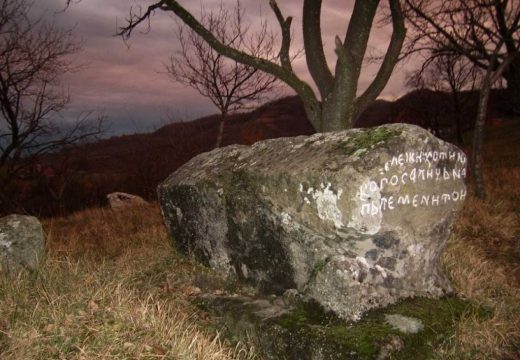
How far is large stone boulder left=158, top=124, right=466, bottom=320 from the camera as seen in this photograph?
3561 millimetres

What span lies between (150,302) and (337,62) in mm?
4428

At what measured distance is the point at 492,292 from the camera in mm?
4727

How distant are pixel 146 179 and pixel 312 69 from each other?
1516cm

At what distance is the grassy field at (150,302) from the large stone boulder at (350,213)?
640mm

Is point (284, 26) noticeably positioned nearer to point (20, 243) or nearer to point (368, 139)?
point (368, 139)

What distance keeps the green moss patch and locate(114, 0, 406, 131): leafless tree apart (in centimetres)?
346

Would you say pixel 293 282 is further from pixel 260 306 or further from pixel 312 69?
pixel 312 69

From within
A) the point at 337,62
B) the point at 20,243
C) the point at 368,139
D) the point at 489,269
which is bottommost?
the point at 489,269

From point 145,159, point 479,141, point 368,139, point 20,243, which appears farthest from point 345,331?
point 145,159

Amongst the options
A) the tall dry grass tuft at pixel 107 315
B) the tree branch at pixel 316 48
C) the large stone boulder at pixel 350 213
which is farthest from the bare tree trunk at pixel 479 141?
the tall dry grass tuft at pixel 107 315

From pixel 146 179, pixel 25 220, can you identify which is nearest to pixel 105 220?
pixel 25 220

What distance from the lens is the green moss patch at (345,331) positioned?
335cm

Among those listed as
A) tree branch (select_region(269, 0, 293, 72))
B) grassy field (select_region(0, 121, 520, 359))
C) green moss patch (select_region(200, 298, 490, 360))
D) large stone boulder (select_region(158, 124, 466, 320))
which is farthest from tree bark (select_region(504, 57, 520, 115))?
green moss patch (select_region(200, 298, 490, 360))

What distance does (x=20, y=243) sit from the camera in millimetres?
4793
